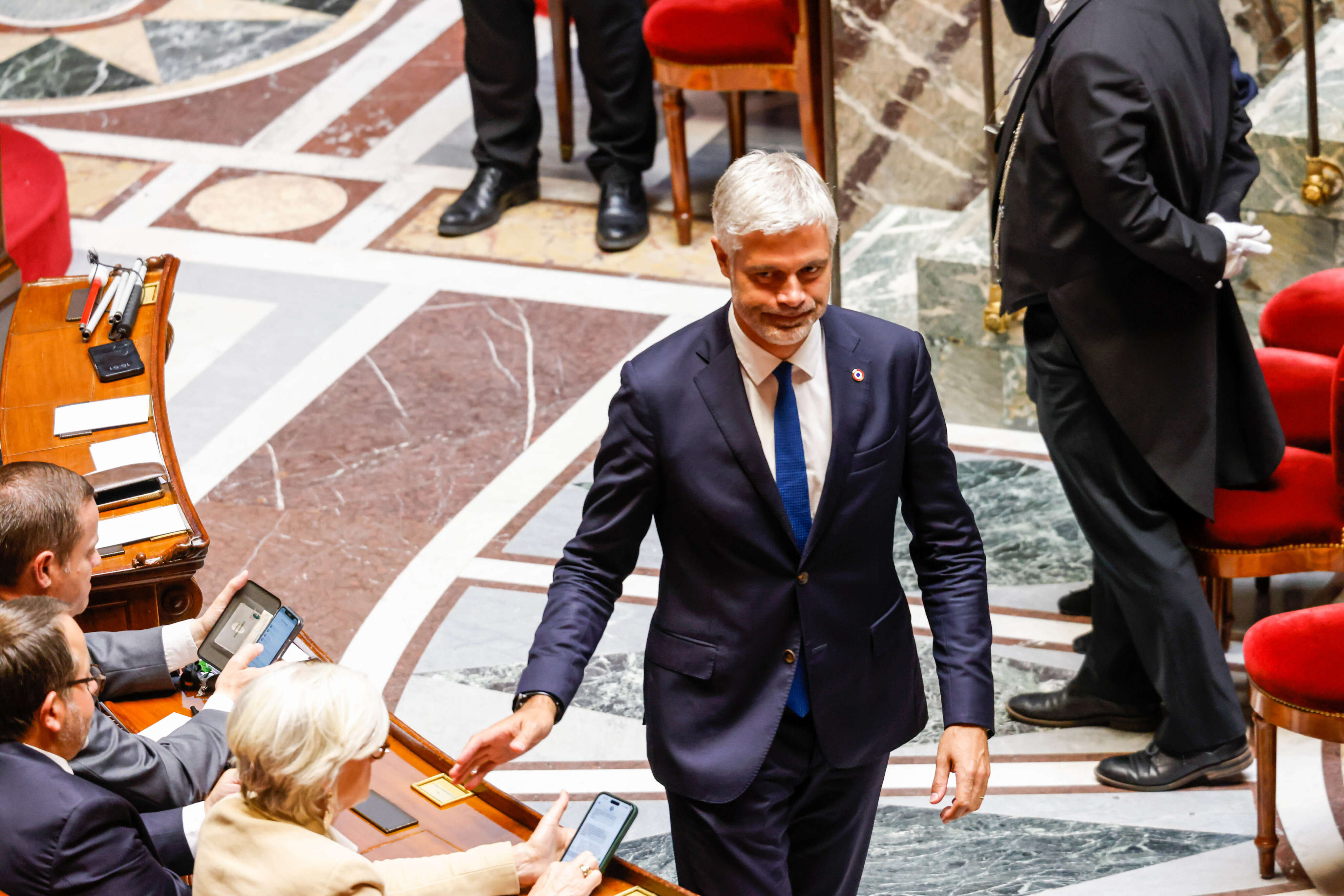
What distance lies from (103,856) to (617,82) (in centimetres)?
438

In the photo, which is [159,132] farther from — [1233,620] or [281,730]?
[281,730]

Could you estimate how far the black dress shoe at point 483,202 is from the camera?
614cm

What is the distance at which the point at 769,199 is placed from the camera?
2053mm

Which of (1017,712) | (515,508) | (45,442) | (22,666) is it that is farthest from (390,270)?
(22,666)

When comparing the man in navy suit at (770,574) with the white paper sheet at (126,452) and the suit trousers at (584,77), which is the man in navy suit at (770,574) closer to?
the white paper sheet at (126,452)

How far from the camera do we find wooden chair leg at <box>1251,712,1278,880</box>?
317cm

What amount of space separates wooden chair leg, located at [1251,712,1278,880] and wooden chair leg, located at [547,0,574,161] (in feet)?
13.8

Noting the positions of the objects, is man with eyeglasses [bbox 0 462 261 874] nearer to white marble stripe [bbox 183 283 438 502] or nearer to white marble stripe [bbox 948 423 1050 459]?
white marble stripe [bbox 183 283 438 502]

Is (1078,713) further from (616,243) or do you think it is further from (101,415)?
(616,243)

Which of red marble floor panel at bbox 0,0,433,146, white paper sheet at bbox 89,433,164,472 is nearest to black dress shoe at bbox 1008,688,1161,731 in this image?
white paper sheet at bbox 89,433,164,472

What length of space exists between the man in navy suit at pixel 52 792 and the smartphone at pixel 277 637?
18.8 inches

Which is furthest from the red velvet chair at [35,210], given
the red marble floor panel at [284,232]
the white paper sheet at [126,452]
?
the white paper sheet at [126,452]

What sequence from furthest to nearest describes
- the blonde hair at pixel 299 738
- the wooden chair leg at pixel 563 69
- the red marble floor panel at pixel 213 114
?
the red marble floor panel at pixel 213 114 → the wooden chair leg at pixel 563 69 → the blonde hair at pixel 299 738

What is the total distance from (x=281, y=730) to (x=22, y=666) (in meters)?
0.50
